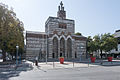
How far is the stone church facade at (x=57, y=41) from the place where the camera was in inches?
1847

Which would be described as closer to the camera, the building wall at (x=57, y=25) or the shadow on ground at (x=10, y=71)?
the shadow on ground at (x=10, y=71)

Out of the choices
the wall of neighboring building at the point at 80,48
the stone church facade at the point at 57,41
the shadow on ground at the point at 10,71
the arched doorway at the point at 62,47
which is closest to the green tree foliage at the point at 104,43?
the wall of neighboring building at the point at 80,48

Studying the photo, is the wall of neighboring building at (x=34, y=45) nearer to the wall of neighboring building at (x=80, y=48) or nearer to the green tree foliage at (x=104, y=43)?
the wall of neighboring building at (x=80, y=48)

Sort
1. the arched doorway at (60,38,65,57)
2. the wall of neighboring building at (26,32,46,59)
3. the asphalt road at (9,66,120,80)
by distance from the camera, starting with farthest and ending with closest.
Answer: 1. the arched doorway at (60,38,65,57)
2. the wall of neighboring building at (26,32,46,59)
3. the asphalt road at (9,66,120,80)

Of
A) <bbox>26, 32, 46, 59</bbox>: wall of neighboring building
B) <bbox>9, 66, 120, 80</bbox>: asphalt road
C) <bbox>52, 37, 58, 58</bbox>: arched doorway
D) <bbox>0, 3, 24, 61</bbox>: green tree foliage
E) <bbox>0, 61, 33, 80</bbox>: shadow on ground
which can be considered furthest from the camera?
<bbox>52, 37, 58, 58</bbox>: arched doorway

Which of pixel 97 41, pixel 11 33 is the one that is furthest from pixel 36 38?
pixel 97 41

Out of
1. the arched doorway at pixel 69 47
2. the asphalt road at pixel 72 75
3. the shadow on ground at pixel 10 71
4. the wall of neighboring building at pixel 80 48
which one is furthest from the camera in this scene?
the wall of neighboring building at pixel 80 48

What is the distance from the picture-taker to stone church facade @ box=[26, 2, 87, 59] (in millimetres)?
46906

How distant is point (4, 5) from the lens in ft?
83.9

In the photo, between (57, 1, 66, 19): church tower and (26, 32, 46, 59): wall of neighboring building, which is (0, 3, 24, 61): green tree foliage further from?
(57, 1, 66, 19): church tower

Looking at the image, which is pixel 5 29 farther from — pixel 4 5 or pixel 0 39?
pixel 4 5

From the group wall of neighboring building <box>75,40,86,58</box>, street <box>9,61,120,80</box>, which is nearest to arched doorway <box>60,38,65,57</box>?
wall of neighboring building <box>75,40,86,58</box>

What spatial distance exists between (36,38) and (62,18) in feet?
50.1

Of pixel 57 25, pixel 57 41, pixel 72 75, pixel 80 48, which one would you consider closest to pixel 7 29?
pixel 72 75
